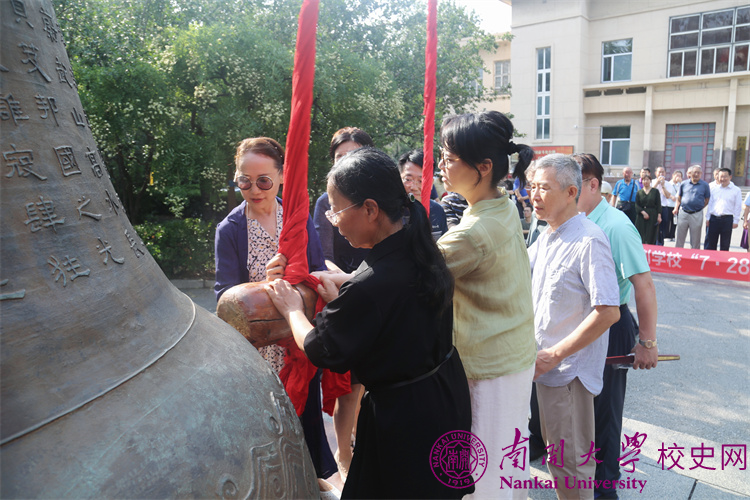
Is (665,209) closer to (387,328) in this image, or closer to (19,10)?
(387,328)

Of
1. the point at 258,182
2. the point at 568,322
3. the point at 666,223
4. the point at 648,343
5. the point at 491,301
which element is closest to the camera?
the point at 491,301

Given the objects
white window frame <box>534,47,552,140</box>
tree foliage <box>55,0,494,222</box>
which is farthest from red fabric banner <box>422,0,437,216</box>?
white window frame <box>534,47,552,140</box>

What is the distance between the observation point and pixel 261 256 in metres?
2.10

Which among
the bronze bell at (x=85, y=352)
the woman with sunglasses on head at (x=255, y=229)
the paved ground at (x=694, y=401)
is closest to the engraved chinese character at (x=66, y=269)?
the bronze bell at (x=85, y=352)

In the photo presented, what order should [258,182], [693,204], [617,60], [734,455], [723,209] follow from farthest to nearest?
[617,60], [693,204], [723,209], [734,455], [258,182]

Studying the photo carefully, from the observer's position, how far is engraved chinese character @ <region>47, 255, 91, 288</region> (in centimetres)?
88

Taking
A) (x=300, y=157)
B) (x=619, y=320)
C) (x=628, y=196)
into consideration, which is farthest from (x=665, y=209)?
(x=300, y=157)

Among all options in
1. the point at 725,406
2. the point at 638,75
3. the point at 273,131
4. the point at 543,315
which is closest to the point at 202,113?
the point at 273,131

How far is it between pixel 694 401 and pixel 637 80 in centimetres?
2147

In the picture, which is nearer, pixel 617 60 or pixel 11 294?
pixel 11 294

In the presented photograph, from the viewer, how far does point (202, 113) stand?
710 centimetres

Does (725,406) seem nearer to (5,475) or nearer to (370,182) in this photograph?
(370,182)

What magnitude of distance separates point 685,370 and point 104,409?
4798mm

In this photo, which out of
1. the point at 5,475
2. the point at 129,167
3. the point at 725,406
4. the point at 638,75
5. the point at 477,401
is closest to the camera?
the point at 5,475
